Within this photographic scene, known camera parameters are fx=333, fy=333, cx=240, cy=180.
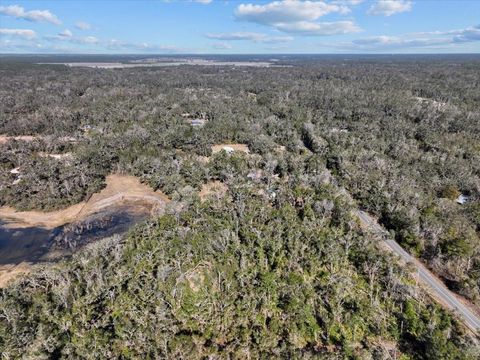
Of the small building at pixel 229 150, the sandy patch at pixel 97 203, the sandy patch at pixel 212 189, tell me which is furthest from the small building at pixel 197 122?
the sandy patch at pixel 212 189

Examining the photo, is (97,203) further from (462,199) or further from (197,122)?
(462,199)

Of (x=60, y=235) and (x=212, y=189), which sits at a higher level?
(x=212, y=189)

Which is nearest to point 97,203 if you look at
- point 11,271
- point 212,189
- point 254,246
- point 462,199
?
point 11,271

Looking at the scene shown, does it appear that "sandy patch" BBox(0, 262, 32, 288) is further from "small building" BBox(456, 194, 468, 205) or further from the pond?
"small building" BBox(456, 194, 468, 205)

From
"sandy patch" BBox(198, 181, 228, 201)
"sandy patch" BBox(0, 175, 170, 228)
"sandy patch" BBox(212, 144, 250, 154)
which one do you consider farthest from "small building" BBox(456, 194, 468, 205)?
"sandy patch" BBox(0, 175, 170, 228)

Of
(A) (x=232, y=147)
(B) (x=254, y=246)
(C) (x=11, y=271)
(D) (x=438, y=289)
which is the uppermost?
(A) (x=232, y=147)

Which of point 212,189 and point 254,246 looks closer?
point 254,246
